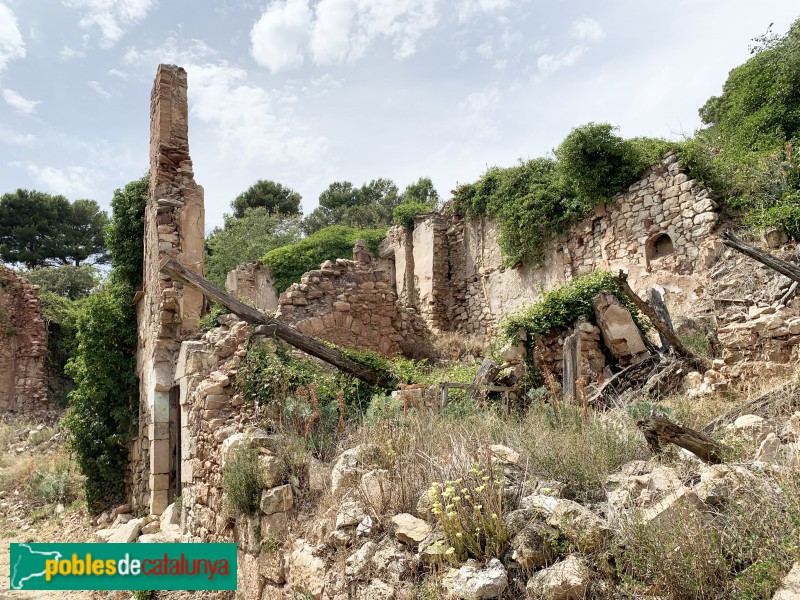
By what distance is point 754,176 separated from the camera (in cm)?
1043

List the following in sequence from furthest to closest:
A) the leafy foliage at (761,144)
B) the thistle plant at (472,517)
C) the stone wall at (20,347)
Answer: the stone wall at (20,347)
the leafy foliage at (761,144)
the thistle plant at (472,517)

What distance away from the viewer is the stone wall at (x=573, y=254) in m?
10.8

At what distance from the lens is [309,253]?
64.9 ft

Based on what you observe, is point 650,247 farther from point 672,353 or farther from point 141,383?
point 141,383

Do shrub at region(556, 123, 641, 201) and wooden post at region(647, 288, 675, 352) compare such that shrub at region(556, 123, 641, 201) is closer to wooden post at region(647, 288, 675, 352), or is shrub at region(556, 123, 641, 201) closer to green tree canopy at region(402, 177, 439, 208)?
wooden post at region(647, 288, 675, 352)

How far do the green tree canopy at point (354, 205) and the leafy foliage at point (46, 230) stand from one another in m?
12.4

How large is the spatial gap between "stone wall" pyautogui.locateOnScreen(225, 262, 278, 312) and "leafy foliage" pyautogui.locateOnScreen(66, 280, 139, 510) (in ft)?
26.3

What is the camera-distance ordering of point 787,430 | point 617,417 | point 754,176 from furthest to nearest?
1. point 754,176
2. point 617,417
3. point 787,430

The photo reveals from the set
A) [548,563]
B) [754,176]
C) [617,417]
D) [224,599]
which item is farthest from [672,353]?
[224,599]

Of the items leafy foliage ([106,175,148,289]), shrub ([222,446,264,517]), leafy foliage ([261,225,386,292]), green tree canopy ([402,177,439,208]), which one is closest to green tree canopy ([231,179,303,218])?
green tree canopy ([402,177,439,208])

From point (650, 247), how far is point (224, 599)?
9.84m

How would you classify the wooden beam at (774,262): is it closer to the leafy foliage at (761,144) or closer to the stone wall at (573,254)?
the leafy foliage at (761,144)

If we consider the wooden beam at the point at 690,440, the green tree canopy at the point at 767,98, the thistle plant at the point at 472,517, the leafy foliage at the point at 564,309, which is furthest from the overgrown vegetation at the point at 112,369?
the green tree canopy at the point at 767,98

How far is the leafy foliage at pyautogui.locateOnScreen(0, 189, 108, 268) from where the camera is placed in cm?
3145
